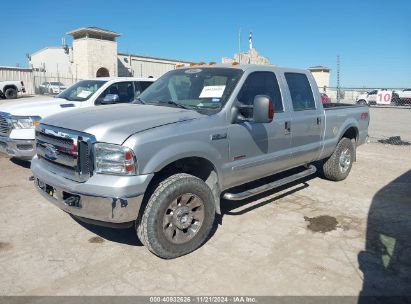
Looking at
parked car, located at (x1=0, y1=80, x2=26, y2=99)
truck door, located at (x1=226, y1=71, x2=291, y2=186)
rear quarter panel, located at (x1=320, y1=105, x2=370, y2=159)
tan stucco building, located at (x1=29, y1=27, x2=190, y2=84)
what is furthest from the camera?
tan stucco building, located at (x1=29, y1=27, x2=190, y2=84)

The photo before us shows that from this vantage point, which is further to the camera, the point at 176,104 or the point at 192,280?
the point at 176,104

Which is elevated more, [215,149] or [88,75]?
[88,75]

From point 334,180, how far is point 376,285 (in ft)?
11.7

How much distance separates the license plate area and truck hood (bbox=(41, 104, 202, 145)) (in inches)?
25.0

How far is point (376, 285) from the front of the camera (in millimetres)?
3223

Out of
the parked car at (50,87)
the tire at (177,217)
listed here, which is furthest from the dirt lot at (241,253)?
the parked car at (50,87)

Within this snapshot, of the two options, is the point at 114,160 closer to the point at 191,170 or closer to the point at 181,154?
the point at 181,154

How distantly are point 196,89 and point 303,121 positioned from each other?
5.48 feet

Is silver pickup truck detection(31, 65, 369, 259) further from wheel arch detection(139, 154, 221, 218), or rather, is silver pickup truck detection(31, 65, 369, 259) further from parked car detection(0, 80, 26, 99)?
parked car detection(0, 80, 26, 99)

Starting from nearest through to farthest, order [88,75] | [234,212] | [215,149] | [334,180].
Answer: [215,149]
[234,212]
[334,180]
[88,75]

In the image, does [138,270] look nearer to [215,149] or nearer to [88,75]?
[215,149]

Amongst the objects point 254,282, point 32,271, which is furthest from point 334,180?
point 32,271

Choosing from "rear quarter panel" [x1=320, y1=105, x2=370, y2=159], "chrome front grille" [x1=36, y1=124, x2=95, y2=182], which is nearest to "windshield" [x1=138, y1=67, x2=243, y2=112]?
"chrome front grille" [x1=36, y1=124, x2=95, y2=182]

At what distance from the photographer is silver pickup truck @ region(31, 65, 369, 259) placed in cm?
325
